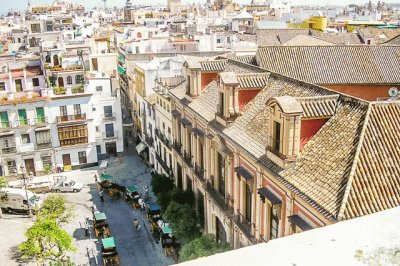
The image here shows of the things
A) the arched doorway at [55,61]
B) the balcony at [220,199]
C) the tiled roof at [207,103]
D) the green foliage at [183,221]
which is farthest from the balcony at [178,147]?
the arched doorway at [55,61]

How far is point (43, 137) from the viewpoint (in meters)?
49.0

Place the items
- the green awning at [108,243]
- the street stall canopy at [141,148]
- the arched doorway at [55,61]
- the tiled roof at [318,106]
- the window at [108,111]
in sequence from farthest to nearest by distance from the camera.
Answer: the arched doorway at [55,61] → the street stall canopy at [141,148] → the window at [108,111] → the green awning at [108,243] → the tiled roof at [318,106]

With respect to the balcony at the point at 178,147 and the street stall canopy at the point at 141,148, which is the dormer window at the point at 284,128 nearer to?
the balcony at the point at 178,147

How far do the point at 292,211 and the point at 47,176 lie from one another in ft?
126

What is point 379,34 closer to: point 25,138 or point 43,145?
point 43,145

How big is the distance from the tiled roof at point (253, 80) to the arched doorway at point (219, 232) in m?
9.38

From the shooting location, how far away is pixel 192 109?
102 ft

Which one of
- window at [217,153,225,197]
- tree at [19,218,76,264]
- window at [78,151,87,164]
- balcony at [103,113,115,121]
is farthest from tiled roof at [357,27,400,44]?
tree at [19,218,76,264]

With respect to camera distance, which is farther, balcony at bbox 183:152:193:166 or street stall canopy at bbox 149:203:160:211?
street stall canopy at bbox 149:203:160:211

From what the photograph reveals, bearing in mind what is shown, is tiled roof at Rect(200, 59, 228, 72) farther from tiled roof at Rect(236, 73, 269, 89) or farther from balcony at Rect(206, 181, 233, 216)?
balcony at Rect(206, 181, 233, 216)

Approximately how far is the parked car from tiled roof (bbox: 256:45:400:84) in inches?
979

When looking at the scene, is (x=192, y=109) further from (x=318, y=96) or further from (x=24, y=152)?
(x=24, y=152)

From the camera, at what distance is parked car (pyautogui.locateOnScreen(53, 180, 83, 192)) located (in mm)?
46156

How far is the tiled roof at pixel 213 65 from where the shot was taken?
3238cm
